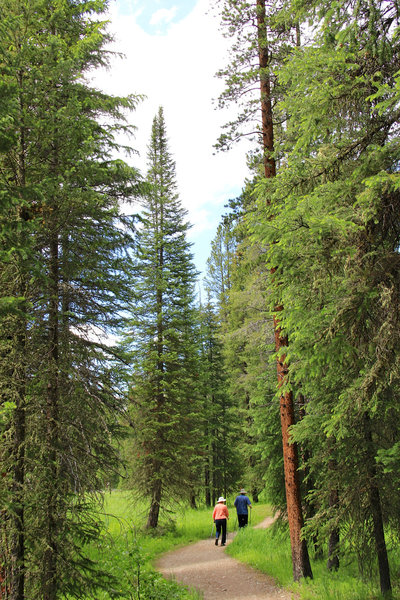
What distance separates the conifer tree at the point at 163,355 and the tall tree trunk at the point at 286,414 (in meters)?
5.85

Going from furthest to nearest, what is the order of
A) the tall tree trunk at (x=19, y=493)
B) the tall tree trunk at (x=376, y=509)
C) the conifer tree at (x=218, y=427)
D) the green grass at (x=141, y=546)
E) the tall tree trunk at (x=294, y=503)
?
the conifer tree at (x=218, y=427), the tall tree trunk at (x=294, y=503), the green grass at (x=141, y=546), the tall tree trunk at (x=376, y=509), the tall tree trunk at (x=19, y=493)

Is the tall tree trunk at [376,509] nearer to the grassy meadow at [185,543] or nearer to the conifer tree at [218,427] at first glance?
the grassy meadow at [185,543]

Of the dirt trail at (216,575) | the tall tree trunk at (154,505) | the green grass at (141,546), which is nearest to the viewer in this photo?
the green grass at (141,546)

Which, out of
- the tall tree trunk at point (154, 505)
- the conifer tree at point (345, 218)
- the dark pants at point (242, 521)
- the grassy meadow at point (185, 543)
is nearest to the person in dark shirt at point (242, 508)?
the dark pants at point (242, 521)

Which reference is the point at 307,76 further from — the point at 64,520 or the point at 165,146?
the point at 165,146

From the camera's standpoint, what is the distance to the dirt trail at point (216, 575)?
895cm

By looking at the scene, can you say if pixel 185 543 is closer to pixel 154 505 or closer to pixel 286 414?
pixel 154 505

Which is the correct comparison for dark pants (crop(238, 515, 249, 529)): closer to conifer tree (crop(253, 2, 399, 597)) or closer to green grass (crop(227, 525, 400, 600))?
green grass (crop(227, 525, 400, 600))

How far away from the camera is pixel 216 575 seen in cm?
1070

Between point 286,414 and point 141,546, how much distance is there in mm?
4719

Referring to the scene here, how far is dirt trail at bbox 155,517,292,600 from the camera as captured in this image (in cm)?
895

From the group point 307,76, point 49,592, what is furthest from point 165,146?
point 49,592

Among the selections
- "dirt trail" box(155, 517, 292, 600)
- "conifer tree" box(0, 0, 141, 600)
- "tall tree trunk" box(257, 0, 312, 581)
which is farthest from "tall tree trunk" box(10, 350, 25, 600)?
"dirt trail" box(155, 517, 292, 600)

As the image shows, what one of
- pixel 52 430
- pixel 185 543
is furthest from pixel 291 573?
pixel 185 543
